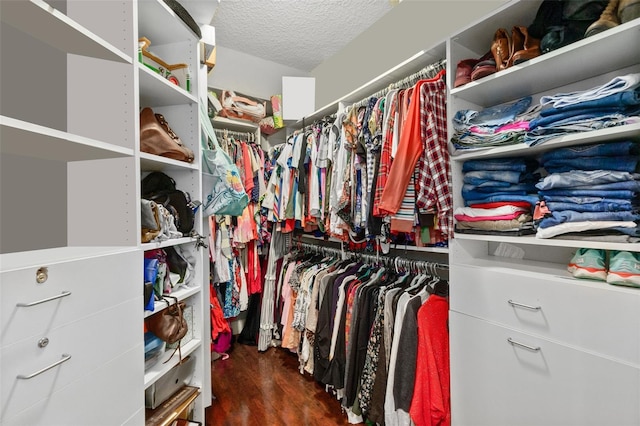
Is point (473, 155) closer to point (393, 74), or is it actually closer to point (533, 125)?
point (533, 125)

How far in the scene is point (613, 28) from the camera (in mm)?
868

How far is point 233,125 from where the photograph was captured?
265 cm

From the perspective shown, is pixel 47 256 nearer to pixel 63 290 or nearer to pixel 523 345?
pixel 63 290

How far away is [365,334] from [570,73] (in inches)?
59.8

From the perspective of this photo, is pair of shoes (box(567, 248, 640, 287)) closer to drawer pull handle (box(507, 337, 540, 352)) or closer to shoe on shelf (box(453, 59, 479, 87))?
drawer pull handle (box(507, 337, 540, 352))

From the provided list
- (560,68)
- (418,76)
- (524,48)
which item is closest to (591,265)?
(560,68)

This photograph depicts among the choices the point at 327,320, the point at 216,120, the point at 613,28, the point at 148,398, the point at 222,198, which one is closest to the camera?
the point at 613,28

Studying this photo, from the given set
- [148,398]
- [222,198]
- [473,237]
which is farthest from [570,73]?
[148,398]

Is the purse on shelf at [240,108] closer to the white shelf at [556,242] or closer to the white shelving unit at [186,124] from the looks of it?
the white shelving unit at [186,124]

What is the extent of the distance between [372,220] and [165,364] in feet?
3.84

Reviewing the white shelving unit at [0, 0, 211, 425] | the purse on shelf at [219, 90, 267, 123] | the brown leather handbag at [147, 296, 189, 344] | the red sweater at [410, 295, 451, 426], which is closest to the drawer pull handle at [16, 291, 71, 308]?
the white shelving unit at [0, 0, 211, 425]

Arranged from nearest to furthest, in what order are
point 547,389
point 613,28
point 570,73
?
point 613,28, point 547,389, point 570,73

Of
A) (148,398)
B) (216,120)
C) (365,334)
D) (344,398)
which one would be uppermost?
(216,120)

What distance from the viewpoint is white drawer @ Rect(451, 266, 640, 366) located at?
84cm
